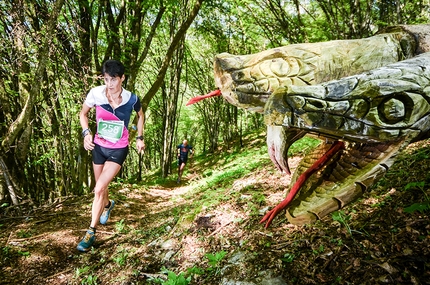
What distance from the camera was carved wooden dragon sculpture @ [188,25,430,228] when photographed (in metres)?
0.74

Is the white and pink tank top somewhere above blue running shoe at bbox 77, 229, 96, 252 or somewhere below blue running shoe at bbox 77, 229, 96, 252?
above

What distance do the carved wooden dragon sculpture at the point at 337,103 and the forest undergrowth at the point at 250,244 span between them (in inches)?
11.2

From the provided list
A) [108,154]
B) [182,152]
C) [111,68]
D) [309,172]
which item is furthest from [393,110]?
[182,152]

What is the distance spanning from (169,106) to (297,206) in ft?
46.6

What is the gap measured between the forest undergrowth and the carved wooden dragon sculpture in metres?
0.29

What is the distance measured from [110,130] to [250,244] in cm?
215

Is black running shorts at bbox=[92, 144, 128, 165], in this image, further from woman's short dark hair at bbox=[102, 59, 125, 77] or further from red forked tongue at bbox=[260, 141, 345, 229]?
red forked tongue at bbox=[260, 141, 345, 229]

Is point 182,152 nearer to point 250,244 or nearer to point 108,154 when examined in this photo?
point 108,154

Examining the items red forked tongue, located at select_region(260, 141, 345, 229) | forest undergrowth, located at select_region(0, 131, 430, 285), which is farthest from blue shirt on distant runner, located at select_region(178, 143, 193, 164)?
red forked tongue, located at select_region(260, 141, 345, 229)

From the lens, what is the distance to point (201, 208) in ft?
12.8

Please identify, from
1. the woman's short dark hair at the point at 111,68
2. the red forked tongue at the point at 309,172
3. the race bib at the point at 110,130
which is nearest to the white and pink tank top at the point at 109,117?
the race bib at the point at 110,130

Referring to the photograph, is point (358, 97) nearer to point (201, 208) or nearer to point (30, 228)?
point (201, 208)

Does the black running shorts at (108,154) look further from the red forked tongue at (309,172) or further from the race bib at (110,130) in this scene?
the red forked tongue at (309,172)

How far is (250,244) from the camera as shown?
2.70 metres
